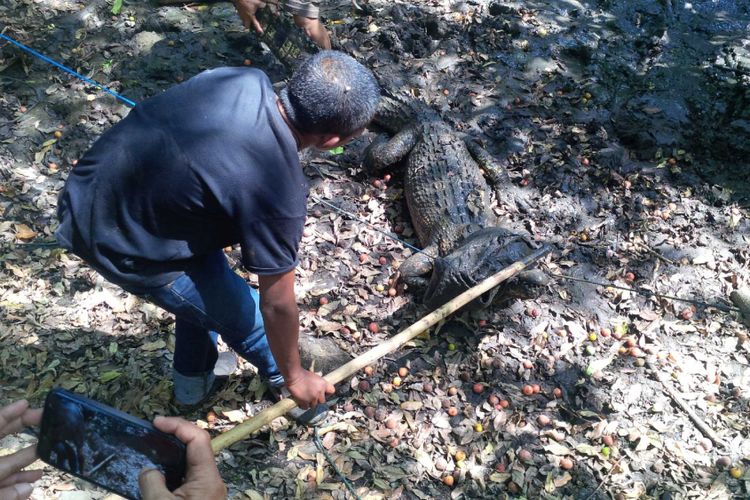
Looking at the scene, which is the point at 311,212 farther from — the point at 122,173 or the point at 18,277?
the point at 122,173

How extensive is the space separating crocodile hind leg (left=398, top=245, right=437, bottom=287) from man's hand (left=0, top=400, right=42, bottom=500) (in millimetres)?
3226

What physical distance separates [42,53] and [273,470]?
17.5 feet

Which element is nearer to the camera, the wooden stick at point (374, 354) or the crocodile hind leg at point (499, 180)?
the wooden stick at point (374, 354)

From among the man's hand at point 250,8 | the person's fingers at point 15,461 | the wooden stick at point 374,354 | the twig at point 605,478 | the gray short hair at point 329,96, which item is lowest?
the twig at point 605,478

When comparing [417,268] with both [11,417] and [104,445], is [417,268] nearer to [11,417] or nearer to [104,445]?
[104,445]

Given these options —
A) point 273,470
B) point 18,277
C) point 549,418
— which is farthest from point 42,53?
point 549,418

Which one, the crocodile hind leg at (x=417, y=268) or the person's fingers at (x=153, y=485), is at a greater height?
the person's fingers at (x=153, y=485)

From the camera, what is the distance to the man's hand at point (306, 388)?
284 cm

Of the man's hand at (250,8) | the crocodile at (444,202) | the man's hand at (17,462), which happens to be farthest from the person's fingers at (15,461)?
the man's hand at (250,8)

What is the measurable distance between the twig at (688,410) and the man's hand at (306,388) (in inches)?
119

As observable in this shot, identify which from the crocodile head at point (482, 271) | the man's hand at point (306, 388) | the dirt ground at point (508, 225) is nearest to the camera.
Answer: the man's hand at point (306, 388)

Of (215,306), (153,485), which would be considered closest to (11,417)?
(153,485)

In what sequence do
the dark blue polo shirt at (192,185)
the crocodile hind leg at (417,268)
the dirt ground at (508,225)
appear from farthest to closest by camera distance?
the crocodile hind leg at (417,268) → the dirt ground at (508,225) → the dark blue polo shirt at (192,185)

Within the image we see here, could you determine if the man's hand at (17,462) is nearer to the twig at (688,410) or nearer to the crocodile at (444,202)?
the crocodile at (444,202)
